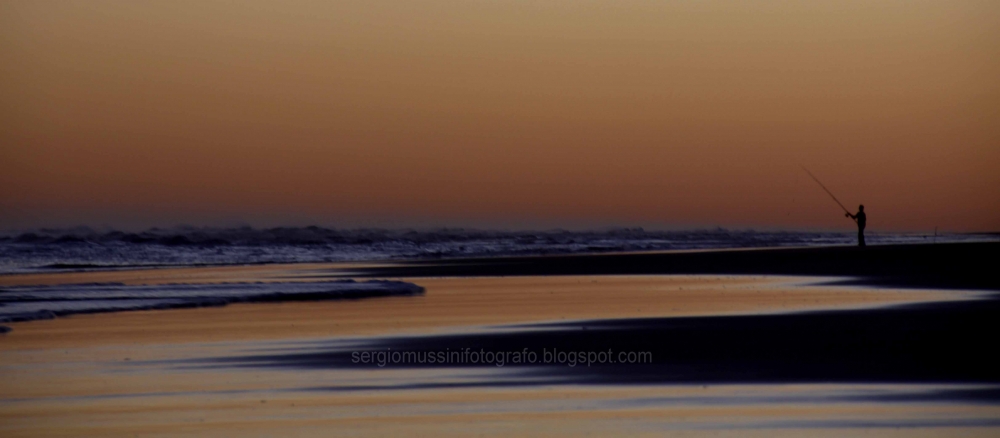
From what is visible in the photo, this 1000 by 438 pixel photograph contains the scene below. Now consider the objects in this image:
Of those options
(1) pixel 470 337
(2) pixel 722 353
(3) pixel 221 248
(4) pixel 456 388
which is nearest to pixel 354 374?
(4) pixel 456 388

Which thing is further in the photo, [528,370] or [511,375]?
[528,370]

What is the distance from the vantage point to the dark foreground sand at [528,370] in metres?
6.77

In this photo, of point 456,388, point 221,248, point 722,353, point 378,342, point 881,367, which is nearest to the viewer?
point 456,388

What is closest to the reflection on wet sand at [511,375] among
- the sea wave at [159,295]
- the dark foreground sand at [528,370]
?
the dark foreground sand at [528,370]

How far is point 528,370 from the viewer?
885 centimetres

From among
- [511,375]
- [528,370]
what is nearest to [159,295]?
[528,370]

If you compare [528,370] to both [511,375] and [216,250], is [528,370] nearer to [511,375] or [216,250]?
[511,375]

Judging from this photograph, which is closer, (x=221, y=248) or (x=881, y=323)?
(x=881, y=323)

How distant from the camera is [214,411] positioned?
7180 mm

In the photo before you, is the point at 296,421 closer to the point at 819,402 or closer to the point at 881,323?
the point at 819,402

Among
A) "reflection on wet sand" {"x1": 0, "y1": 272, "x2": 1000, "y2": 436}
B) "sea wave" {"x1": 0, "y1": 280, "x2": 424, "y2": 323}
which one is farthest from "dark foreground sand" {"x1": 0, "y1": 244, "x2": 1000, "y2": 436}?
"sea wave" {"x1": 0, "y1": 280, "x2": 424, "y2": 323}

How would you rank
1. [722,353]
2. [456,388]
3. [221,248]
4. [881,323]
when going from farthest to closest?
[221,248] → [881,323] → [722,353] → [456,388]

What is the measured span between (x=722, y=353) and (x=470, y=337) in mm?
2691

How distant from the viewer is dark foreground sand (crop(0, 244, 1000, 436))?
6.77 m
